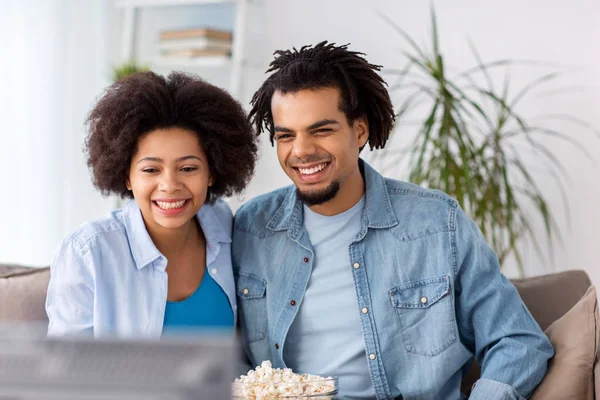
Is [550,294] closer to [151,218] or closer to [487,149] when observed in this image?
[151,218]

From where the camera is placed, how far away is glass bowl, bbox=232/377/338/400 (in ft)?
4.82

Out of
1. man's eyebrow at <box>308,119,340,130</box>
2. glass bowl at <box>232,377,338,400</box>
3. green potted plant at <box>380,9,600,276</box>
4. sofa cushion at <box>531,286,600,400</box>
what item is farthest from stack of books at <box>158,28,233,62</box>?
glass bowl at <box>232,377,338,400</box>

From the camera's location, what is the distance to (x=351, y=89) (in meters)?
1.91

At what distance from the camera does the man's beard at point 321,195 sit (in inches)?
74.6

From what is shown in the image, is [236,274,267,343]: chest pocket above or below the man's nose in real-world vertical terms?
below

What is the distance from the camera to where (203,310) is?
1854 millimetres

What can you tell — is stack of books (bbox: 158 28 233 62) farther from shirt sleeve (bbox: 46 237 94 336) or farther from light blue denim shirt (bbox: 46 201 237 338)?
shirt sleeve (bbox: 46 237 94 336)

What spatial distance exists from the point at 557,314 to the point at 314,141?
30.8 inches

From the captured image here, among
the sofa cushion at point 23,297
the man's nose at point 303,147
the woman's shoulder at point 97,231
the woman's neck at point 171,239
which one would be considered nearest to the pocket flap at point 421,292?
the man's nose at point 303,147

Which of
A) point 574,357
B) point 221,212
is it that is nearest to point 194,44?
point 221,212

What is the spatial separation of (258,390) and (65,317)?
0.51 m

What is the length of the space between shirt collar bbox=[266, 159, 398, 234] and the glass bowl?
525 millimetres

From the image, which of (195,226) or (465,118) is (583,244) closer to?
(465,118)

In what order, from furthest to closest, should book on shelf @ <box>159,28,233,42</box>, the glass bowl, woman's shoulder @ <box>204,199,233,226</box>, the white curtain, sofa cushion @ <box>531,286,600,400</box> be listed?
book on shelf @ <box>159,28,233,42</box>
the white curtain
woman's shoulder @ <box>204,199,233,226</box>
sofa cushion @ <box>531,286,600,400</box>
the glass bowl
